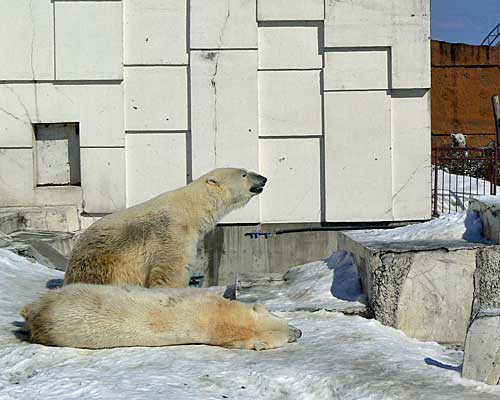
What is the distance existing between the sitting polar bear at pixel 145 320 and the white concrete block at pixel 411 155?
452cm

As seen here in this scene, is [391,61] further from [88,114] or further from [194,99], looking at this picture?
[88,114]

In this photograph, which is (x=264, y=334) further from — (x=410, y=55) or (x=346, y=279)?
(x=410, y=55)

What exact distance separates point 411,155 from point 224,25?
7.09ft

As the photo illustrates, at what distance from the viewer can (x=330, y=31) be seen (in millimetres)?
7680

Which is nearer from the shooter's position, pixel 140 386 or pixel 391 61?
pixel 140 386

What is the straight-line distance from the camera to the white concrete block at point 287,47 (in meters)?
7.75

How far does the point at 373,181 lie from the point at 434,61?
46.6 feet

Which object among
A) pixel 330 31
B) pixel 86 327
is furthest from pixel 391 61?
pixel 86 327

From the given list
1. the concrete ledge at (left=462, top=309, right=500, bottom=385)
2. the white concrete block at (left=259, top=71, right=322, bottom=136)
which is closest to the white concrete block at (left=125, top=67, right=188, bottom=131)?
the white concrete block at (left=259, top=71, right=322, bottom=136)

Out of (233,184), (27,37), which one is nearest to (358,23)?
(27,37)

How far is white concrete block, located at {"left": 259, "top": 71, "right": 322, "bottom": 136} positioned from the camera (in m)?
7.75

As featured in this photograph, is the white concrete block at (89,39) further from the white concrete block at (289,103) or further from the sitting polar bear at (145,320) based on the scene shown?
the sitting polar bear at (145,320)

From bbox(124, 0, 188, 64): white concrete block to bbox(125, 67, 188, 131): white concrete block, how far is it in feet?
0.34

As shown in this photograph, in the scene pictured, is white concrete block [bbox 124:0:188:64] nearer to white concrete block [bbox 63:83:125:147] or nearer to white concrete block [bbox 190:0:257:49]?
white concrete block [bbox 190:0:257:49]
